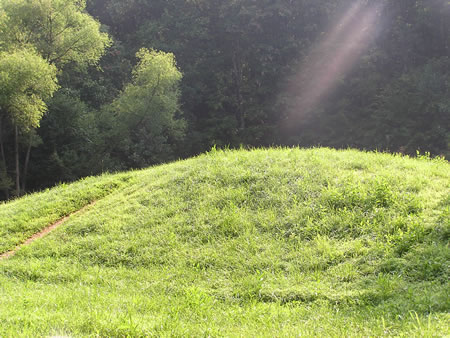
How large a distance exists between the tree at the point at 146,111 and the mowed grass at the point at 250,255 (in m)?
19.4

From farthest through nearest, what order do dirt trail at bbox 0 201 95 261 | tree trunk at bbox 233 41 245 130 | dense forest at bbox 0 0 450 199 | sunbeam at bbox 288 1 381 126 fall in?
1. tree trunk at bbox 233 41 245 130
2. sunbeam at bbox 288 1 381 126
3. dense forest at bbox 0 0 450 199
4. dirt trail at bbox 0 201 95 261

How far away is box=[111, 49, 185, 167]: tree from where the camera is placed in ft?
96.3

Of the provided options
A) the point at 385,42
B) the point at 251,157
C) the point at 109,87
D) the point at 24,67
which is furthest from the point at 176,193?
the point at 385,42

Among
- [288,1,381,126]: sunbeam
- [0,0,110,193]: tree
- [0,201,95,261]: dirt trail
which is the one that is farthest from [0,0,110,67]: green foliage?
[288,1,381,126]: sunbeam

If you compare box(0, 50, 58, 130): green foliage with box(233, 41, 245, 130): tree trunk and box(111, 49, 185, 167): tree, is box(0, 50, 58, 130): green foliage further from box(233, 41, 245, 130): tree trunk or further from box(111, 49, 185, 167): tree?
box(233, 41, 245, 130): tree trunk

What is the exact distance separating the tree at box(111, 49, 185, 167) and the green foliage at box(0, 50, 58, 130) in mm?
8586

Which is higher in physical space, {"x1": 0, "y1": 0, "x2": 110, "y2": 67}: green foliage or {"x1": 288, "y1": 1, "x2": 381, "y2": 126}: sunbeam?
{"x1": 288, "y1": 1, "x2": 381, "y2": 126}: sunbeam

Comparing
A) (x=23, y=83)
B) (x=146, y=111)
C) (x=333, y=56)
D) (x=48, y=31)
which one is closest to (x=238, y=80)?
(x=333, y=56)

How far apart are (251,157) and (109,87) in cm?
2847

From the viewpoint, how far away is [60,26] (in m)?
25.2

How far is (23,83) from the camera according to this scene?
20.0 metres

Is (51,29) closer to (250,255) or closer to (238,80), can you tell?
(238,80)

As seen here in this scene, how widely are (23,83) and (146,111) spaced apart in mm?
10848

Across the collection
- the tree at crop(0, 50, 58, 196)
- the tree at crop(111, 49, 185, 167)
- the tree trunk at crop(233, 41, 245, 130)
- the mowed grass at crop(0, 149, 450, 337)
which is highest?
the tree trunk at crop(233, 41, 245, 130)
